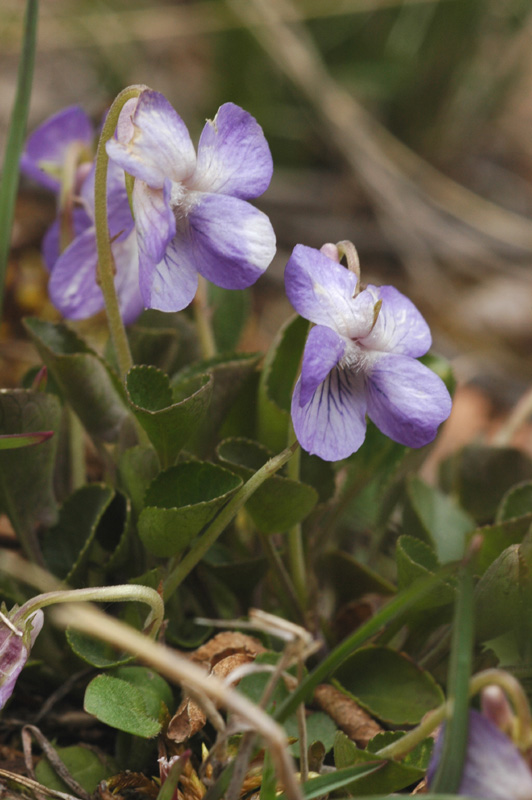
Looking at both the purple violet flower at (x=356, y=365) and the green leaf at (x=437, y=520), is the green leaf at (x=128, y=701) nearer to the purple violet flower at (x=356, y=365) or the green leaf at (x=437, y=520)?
the purple violet flower at (x=356, y=365)

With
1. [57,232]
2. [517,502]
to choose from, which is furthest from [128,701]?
[57,232]

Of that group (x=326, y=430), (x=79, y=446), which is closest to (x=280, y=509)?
(x=326, y=430)

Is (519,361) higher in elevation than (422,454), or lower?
lower

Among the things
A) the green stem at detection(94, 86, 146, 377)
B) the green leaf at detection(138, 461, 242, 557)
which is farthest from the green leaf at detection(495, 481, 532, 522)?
the green stem at detection(94, 86, 146, 377)

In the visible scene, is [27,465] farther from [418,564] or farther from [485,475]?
[485,475]

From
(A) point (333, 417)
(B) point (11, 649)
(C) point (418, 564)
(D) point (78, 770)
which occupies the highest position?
(A) point (333, 417)

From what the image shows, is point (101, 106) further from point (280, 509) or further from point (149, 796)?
point (149, 796)
